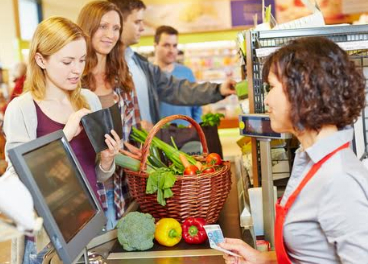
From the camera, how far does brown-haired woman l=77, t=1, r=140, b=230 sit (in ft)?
8.91

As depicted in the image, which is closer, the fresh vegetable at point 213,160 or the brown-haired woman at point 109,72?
the fresh vegetable at point 213,160

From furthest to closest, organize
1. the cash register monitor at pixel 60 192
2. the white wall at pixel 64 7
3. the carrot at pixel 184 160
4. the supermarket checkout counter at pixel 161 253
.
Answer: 1. the white wall at pixel 64 7
2. the carrot at pixel 184 160
3. the supermarket checkout counter at pixel 161 253
4. the cash register monitor at pixel 60 192

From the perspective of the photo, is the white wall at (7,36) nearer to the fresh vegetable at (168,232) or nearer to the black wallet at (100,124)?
the black wallet at (100,124)

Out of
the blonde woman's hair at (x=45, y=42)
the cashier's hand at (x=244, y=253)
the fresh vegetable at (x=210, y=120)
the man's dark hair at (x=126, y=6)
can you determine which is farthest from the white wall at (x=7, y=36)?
the cashier's hand at (x=244, y=253)

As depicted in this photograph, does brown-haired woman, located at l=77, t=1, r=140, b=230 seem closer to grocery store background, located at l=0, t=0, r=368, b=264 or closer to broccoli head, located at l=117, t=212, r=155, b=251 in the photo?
broccoli head, located at l=117, t=212, r=155, b=251

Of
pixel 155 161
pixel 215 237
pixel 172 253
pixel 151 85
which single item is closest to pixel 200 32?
pixel 151 85

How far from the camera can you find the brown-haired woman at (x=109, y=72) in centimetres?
271

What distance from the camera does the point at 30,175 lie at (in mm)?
1123

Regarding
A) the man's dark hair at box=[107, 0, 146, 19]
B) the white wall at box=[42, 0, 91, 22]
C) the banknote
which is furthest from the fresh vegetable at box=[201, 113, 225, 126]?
the white wall at box=[42, 0, 91, 22]

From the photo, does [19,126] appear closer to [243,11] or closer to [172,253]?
[172,253]

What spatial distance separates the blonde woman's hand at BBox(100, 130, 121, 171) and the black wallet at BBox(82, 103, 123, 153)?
2 centimetres

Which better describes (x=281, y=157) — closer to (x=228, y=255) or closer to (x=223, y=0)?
(x=228, y=255)

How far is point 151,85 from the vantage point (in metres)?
3.58

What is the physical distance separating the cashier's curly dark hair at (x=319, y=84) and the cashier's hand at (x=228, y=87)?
1.88 metres
